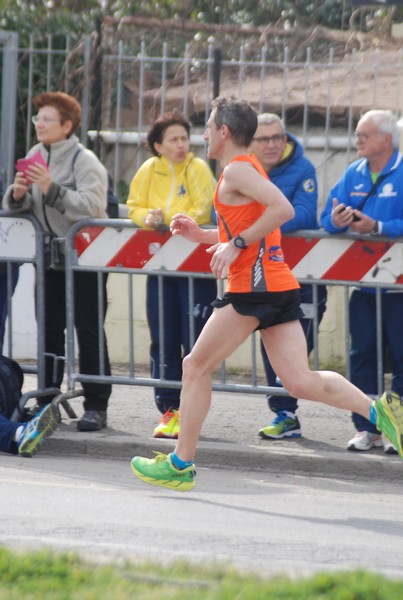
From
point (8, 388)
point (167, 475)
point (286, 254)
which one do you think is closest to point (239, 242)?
point (167, 475)

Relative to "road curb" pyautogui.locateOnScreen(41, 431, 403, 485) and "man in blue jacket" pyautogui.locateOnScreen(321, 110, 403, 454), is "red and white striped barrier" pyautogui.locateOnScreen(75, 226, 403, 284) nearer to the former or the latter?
"man in blue jacket" pyautogui.locateOnScreen(321, 110, 403, 454)

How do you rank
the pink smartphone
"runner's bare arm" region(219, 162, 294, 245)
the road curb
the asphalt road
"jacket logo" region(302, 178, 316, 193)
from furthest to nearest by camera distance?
1. "jacket logo" region(302, 178, 316, 193)
2. the pink smartphone
3. the road curb
4. "runner's bare arm" region(219, 162, 294, 245)
5. the asphalt road

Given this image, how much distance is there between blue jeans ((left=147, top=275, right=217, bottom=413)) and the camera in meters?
8.16

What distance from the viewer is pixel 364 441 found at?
7.82 m

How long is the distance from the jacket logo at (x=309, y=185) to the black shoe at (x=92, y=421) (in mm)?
1964

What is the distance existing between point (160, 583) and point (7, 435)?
3.25 m

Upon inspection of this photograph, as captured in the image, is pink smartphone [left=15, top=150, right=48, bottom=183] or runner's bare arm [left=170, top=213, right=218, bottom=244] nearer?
runner's bare arm [left=170, top=213, right=218, bottom=244]

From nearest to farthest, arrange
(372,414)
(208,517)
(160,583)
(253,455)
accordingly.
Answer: (160,583) < (208,517) < (372,414) < (253,455)

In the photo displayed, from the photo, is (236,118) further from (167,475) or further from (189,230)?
(167,475)

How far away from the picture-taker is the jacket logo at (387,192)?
300 inches

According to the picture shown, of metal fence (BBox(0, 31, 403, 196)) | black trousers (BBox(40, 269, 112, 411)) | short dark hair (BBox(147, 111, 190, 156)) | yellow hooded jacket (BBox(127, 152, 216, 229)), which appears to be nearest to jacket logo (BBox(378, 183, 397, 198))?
yellow hooded jacket (BBox(127, 152, 216, 229))

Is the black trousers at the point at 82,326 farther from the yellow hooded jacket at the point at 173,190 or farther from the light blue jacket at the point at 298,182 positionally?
the light blue jacket at the point at 298,182

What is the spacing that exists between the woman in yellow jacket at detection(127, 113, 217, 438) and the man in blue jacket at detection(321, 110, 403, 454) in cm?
88

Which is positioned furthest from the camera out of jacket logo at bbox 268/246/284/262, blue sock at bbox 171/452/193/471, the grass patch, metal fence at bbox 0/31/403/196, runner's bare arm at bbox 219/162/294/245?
metal fence at bbox 0/31/403/196
